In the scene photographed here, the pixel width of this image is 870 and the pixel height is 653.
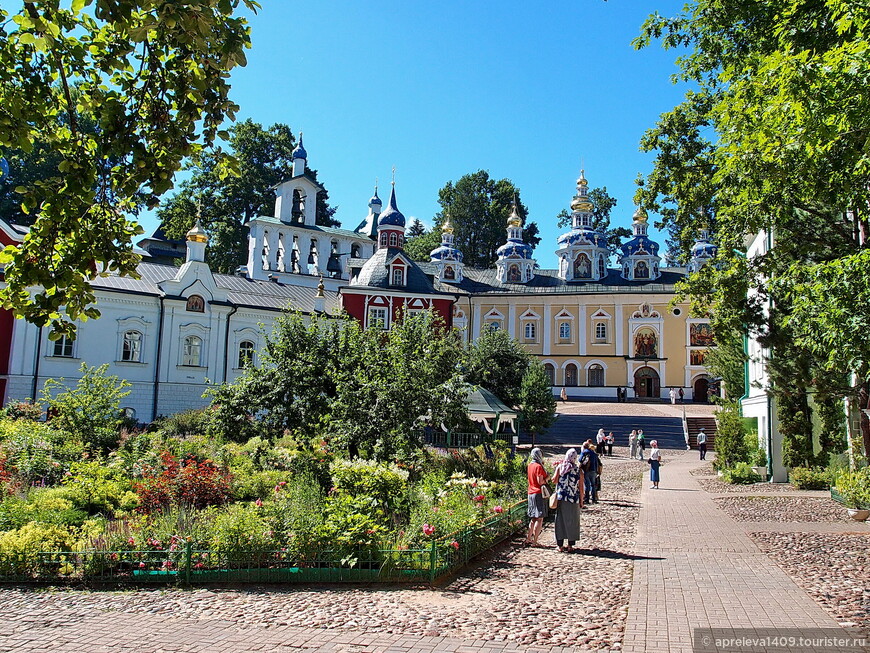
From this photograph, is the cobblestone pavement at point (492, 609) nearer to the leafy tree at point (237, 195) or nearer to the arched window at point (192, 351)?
the arched window at point (192, 351)

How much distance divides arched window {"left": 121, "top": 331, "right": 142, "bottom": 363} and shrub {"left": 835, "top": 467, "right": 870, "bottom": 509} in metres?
27.8

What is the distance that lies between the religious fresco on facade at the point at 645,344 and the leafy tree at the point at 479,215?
20.2 metres

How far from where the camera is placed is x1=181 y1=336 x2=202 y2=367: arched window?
32.2m

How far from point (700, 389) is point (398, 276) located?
25043 millimetres

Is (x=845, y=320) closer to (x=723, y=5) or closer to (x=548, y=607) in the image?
(x=548, y=607)

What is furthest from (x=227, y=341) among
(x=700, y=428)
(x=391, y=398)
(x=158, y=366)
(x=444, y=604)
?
(x=444, y=604)

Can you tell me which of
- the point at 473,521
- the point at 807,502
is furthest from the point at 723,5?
the point at 473,521

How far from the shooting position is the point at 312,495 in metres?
10.8

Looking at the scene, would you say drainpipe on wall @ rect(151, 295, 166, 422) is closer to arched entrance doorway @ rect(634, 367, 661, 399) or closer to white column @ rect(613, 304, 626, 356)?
white column @ rect(613, 304, 626, 356)

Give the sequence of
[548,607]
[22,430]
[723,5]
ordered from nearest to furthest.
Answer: [548,607] → [723,5] → [22,430]

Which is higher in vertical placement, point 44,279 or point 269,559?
point 44,279

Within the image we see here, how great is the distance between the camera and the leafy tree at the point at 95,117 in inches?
181

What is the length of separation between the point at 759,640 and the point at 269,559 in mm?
5482

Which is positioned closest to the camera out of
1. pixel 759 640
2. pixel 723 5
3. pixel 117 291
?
pixel 759 640
